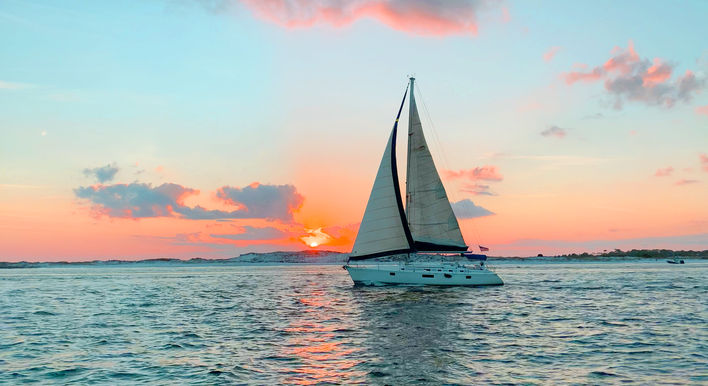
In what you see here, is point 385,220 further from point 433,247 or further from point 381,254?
point 433,247

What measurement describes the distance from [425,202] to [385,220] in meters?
5.52

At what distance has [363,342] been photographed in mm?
27203

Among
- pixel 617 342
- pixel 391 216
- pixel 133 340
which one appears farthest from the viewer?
pixel 391 216

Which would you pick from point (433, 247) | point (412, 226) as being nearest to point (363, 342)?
point (412, 226)

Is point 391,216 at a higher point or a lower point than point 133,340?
higher

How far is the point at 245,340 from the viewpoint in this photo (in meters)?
28.1

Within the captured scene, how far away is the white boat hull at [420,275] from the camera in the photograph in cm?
5975

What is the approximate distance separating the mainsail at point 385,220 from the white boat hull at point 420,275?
8.35ft

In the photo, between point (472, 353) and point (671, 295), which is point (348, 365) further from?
point (671, 295)

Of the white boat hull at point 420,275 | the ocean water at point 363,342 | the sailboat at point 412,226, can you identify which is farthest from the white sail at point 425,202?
the ocean water at point 363,342

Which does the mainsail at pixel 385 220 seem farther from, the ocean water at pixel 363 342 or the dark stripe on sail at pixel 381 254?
the ocean water at pixel 363 342

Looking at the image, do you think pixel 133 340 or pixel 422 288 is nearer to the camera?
pixel 133 340

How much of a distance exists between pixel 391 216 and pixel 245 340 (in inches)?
1269

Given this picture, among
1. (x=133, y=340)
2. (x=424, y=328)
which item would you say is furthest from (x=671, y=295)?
(x=133, y=340)
